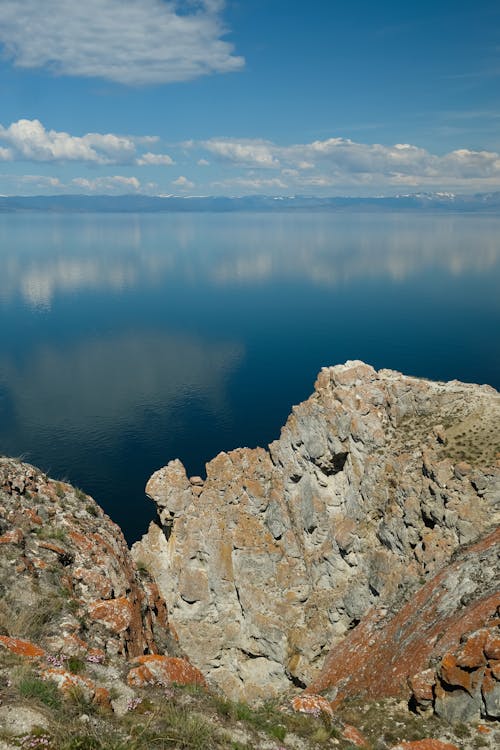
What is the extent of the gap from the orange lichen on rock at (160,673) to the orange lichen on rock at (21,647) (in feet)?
8.47

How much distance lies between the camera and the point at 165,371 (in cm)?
12644

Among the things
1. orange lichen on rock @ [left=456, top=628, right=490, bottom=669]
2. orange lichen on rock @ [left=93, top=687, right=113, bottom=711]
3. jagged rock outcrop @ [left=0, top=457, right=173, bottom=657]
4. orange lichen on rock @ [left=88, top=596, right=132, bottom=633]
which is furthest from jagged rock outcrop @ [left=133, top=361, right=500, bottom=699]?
orange lichen on rock @ [left=93, top=687, right=113, bottom=711]

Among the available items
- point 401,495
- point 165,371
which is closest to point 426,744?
point 401,495

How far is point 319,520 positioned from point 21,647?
32.6 metres

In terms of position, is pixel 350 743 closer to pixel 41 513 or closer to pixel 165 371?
pixel 41 513

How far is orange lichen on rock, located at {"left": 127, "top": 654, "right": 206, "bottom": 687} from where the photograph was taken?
1467 cm

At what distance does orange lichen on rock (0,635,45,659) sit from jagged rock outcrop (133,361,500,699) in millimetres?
23369

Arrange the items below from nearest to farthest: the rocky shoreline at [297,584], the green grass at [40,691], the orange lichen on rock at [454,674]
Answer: the green grass at [40,691] < the rocky shoreline at [297,584] < the orange lichen on rock at [454,674]

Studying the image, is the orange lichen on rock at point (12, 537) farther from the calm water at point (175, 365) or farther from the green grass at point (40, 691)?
the calm water at point (175, 365)

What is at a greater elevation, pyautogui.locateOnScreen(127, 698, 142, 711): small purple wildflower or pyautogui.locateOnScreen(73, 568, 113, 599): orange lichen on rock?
pyautogui.locateOnScreen(127, 698, 142, 711): small purple wildflower

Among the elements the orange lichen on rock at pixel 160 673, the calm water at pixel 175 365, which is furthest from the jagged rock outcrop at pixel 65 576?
the calm water at pixel 175 365

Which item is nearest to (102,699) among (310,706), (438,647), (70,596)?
(70,596)

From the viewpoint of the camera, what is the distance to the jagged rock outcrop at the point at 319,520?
34281mm

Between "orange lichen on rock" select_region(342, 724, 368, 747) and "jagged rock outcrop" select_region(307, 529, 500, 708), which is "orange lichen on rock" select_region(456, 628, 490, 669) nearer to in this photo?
"jagged rock outcrop" select_region(307, 529, 500, 708)
